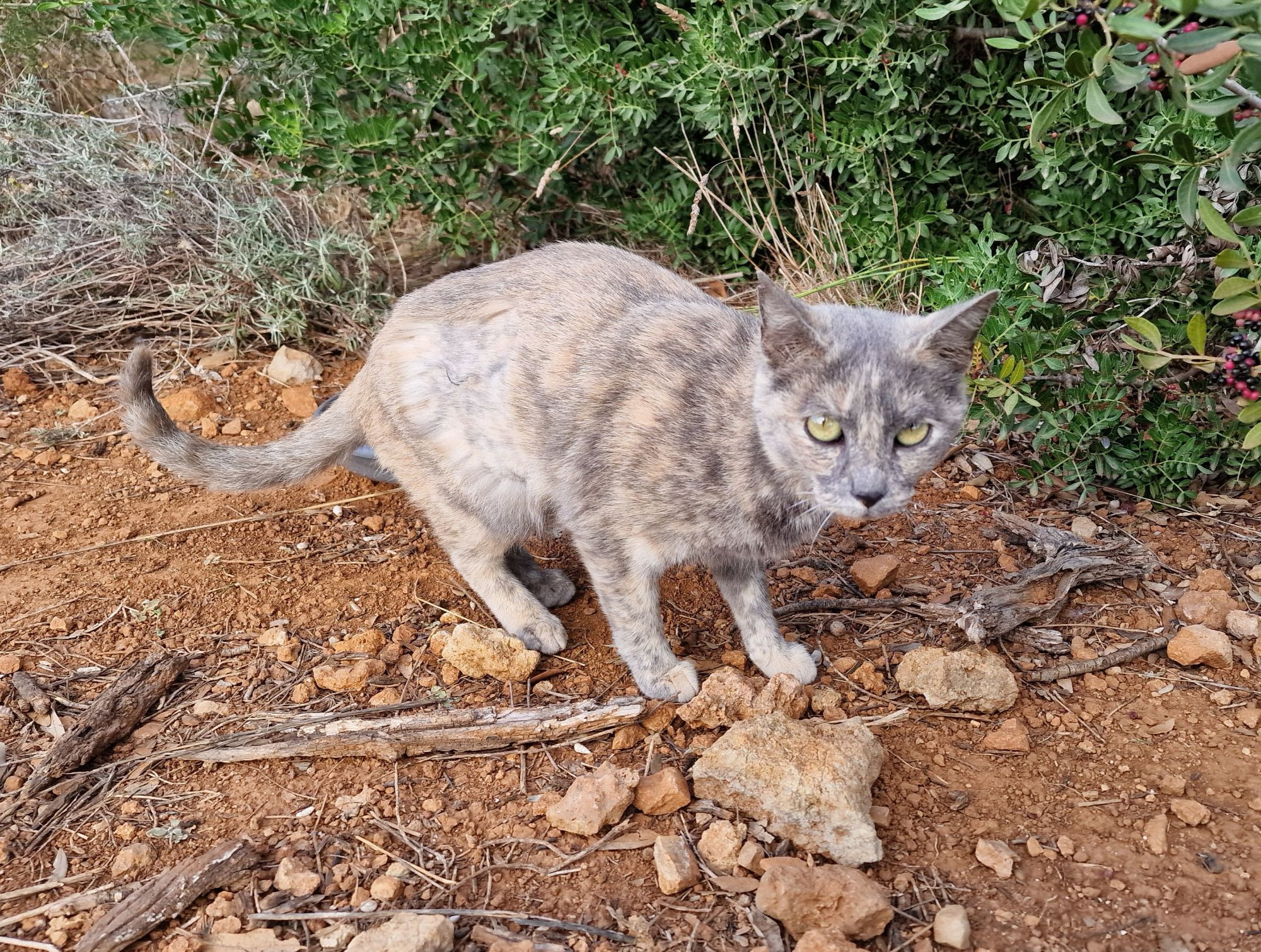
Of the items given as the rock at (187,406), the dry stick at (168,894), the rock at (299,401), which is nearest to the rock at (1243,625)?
the dry stick at (168,894)

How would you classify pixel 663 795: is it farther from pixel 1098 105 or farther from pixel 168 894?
pixel 1098 105

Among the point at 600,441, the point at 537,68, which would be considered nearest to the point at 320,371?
the point at 537,68

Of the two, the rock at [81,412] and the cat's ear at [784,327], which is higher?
the cat's ear at [784,327]

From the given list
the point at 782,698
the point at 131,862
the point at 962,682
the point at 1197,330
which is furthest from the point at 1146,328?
the point at 131,862

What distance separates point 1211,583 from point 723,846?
202cm

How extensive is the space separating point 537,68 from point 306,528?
2.50m

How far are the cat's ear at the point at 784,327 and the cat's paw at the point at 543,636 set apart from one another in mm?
1238

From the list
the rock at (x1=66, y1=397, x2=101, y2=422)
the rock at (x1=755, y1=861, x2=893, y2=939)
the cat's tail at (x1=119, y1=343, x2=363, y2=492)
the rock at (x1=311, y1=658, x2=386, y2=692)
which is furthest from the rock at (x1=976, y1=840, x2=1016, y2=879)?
the rock at (x1=66, y1=397, x2=101, y2=422)

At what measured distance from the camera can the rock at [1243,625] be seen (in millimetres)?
3016

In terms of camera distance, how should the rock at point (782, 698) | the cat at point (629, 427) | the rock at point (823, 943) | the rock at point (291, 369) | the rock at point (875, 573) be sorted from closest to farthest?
the rock at point (823, 943) → the cat at point (629, 427) → the rock at point (782, 698) → the rock at point (875, 573) → the rock at point (291, 369)

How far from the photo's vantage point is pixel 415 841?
246 centimetres

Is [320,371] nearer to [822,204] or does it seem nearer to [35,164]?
[35,164]

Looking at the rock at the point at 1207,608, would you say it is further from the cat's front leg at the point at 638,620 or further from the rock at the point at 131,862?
the rock at the point at 131,862

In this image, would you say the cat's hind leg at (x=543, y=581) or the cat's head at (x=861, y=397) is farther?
the cat's hind leg at (x=543, y=581)
